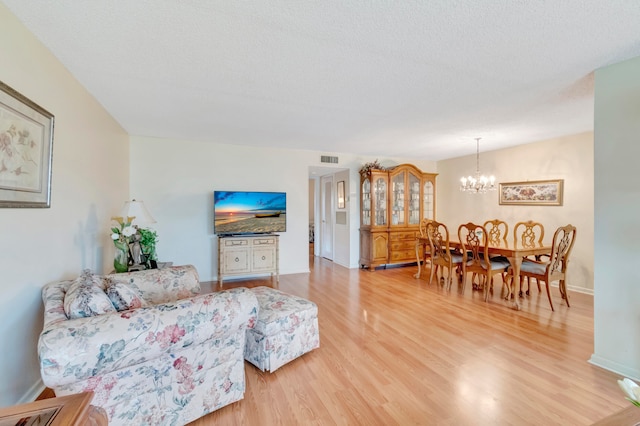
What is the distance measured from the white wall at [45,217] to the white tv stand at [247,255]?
5.42ft

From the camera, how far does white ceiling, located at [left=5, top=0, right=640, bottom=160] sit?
1.62m

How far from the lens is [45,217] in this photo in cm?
202

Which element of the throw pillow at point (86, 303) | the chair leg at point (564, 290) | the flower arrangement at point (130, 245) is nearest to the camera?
the throw pillow at point (86, 303)

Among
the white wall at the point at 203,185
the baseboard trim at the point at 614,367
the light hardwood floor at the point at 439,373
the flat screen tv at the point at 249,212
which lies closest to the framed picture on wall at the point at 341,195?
the white wall at the point at 203,185

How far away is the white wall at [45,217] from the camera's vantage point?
1.65 metres

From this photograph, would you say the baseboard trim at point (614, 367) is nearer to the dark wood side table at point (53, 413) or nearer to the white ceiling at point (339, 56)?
the white ceiling at point (339, 56)

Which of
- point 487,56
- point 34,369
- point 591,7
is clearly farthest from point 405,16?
point 34,369

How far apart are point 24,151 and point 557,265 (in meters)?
5.15

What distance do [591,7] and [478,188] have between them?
11.9ft

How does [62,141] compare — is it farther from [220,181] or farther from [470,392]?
[470,392]

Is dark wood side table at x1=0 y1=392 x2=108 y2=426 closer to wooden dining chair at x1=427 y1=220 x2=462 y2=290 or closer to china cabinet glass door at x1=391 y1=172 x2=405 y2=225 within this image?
wooden dining chair at x1=427 y1=220 x2=462 y2=290

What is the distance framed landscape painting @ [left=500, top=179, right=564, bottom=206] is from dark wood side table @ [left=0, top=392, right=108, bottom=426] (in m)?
5.85

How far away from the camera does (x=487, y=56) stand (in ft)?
6.87

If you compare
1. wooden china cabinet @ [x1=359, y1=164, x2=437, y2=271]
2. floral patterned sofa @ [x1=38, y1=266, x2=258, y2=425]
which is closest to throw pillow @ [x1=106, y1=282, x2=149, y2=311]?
floral patterned sofa @ [x1=38, y1=266, x2=258, y2=425]
